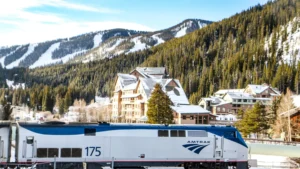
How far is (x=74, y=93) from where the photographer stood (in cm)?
18338

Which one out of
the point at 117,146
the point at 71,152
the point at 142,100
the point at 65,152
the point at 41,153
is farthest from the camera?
the point at 142,100

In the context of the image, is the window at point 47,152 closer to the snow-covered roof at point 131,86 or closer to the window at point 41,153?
the window at point 41,153

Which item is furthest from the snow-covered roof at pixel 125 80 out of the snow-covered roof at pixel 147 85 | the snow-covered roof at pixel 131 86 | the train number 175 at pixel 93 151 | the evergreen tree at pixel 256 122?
the train number 175 at pixel 93 151

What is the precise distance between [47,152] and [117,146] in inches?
187

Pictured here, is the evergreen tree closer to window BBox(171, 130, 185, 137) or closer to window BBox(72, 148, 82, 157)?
window BBox(171, 130, 185, 137)

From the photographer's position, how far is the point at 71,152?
89.9ft

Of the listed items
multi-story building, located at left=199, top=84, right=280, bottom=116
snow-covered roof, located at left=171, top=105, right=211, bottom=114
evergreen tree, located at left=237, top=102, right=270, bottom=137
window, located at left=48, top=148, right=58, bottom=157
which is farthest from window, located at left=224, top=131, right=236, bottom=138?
multi-story building, located at left=199, top=84, right=280, bottom=116

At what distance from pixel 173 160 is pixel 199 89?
155895mm

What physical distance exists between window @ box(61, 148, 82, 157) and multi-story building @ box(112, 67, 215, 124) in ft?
193

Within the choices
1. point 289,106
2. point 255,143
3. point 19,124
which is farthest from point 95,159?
point 289,106

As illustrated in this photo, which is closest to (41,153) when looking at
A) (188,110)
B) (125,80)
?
(188,110)

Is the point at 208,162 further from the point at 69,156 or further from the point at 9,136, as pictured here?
the point at 9,136

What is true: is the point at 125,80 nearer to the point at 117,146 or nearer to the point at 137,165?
the point at 137,165

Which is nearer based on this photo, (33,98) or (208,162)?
(208,162)
